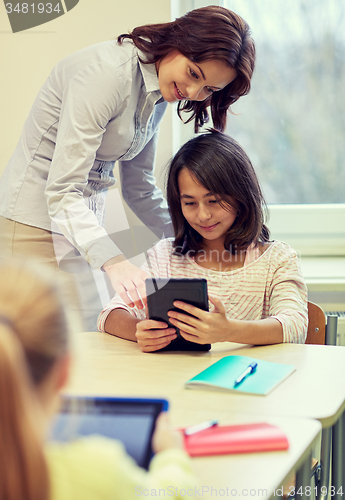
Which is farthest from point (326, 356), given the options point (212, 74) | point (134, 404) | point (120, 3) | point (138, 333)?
point (120, 3)

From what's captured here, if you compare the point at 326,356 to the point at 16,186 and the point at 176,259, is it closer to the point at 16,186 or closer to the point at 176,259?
the point at 176,259

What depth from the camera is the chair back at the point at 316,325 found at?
1.32 metres

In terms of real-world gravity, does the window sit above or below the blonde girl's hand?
above

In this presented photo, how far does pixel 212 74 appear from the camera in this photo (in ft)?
3.83

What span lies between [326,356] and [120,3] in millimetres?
1477

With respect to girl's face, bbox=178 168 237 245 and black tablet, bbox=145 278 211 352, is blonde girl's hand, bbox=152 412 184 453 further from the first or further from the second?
girl's face, bbox=178 168 237 245

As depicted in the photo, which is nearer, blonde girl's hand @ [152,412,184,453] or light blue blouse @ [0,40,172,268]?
blonde girl's hand @ [152,412,184,453]

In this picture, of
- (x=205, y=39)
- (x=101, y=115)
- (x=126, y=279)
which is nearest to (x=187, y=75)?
(x=205, y=39)

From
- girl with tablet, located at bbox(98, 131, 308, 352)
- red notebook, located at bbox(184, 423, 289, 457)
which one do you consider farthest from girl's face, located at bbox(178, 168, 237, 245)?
red notebook, located at bbox(184, 423, 289, 457)

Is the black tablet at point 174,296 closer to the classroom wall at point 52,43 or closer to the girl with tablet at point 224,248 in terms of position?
the girl with tablet at point 224,248

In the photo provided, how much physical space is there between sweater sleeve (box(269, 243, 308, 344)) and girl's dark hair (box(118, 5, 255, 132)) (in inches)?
19.6

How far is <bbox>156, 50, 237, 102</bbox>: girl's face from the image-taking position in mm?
1153

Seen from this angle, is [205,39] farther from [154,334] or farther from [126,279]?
[154,334]

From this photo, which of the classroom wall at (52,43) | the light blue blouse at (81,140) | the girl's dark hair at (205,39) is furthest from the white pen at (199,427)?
the classroom wall at (52,43)
